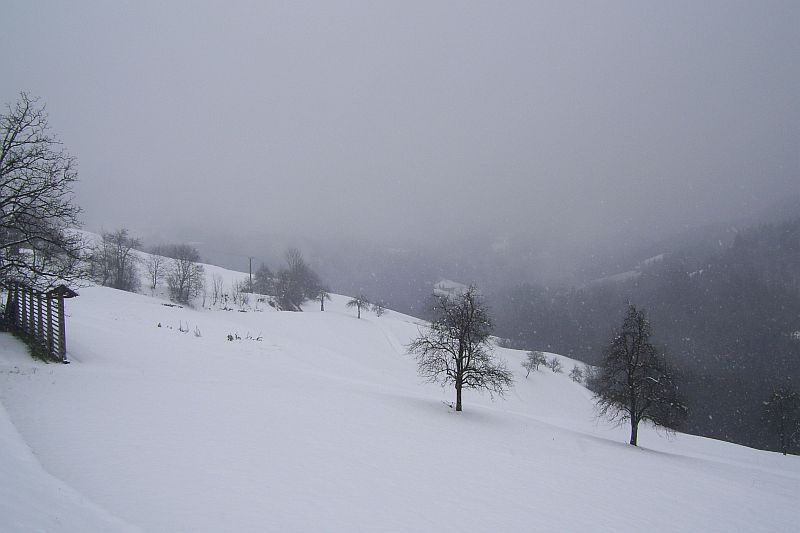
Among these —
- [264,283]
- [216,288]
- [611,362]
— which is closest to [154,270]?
[216,288]

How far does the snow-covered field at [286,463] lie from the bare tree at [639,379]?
2.81 metres

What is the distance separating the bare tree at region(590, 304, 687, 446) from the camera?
869 inches

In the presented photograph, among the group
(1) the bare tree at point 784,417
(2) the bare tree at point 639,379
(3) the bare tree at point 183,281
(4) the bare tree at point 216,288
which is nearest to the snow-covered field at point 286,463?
(2) the bare tree at point 639,379

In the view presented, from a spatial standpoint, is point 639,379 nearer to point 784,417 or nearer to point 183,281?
point 784,417

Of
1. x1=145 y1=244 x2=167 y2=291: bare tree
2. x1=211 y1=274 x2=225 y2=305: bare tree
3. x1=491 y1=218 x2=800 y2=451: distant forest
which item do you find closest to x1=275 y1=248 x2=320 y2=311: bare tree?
x1=211 y1=274 x2=225 y2=305: bare tree

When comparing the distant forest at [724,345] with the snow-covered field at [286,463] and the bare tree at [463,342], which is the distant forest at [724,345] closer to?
the snow-covered field at [286,463]

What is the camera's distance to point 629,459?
18281 millimetres

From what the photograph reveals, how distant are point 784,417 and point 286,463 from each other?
60939mm

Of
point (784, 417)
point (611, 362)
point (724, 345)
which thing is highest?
point (611, 362)

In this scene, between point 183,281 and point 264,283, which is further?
point 264,283

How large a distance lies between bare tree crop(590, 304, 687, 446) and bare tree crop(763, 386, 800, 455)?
34812mm

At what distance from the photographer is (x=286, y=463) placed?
9.31 metres

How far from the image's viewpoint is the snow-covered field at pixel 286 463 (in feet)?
21.9

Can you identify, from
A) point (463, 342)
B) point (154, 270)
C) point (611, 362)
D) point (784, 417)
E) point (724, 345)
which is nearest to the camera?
point (463, 342)
